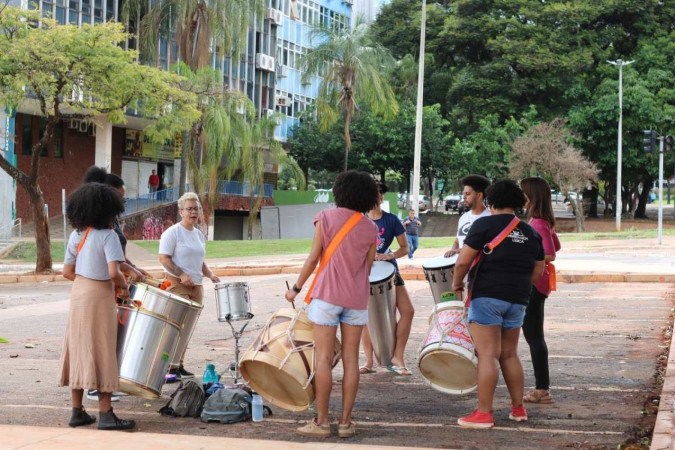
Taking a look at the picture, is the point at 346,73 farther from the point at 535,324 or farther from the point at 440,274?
the point at 535,324

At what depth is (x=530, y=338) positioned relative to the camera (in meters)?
8.73

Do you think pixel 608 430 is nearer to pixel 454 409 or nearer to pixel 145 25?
pixel 454 409

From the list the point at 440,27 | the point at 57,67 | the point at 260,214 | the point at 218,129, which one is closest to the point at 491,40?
the point at 440,27

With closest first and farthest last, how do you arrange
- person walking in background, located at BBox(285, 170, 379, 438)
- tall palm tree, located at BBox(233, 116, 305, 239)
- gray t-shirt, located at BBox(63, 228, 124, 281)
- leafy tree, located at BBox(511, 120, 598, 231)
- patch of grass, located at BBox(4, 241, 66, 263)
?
person walking in background, located at BBox(285, 170, 379, 438)
gray t-shirt, located at BBox(63, 228, 124, 281)
patch of grass, located at BBox(4, 241, 66, 263)
tall palm tree, located at BBox(233, 116, 305, 239)
leafy tree, located at BBox(511, 120, 598, 231)

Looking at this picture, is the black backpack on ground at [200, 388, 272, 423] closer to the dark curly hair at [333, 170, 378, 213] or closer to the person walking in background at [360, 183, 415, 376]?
the dark curly hair at [333, 170, 378, 213]

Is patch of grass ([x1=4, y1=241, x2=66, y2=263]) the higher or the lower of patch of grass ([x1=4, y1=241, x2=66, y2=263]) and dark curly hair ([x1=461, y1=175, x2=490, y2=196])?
the lower

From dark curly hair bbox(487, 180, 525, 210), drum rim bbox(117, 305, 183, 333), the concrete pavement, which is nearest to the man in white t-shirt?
dark curly hair bbox(487, 180, 525, 210)

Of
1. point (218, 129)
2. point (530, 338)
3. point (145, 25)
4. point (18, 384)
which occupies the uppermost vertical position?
point (145, 25)

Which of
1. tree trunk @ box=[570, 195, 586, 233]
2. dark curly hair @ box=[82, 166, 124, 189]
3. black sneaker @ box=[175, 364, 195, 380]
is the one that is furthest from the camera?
tree trunk @ box=[570, 195, 586, 233]

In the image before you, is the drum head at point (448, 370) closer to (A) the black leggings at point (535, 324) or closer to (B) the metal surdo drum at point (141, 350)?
(A) the black leggings at point (535, 324)

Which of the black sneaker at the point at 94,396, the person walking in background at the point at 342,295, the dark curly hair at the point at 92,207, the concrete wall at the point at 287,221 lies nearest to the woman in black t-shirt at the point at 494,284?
the person walking in background at the point at 342,295

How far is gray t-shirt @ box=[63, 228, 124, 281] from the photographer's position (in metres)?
7.65

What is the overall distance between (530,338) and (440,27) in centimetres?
5547

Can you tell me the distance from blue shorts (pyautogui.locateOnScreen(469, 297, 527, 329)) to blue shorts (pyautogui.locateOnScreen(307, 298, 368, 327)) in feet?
2.64
